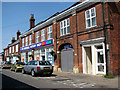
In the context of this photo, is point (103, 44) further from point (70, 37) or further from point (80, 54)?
point (70, 37)

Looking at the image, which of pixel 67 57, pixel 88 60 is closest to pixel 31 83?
pixel 88 60

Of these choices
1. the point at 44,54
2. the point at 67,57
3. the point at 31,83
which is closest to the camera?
the point at 31,83

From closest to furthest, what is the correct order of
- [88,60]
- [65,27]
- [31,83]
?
[31,83]
[88,60]
[65,27]

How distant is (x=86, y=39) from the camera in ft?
51.2

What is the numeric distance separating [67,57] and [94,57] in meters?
4.64

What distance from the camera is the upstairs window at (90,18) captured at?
15.2 m

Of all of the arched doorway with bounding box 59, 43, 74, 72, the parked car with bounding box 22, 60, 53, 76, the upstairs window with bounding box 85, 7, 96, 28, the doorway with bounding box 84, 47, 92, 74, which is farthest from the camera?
the arched doorway with bounding box 59, 43, 74, 72

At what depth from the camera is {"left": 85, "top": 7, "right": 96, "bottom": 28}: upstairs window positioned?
15.2 metres

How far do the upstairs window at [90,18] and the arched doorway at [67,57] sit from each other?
3.87 m

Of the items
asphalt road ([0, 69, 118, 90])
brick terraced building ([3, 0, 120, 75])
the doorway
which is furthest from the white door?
asphalt road ([0, 69, 118, 90])

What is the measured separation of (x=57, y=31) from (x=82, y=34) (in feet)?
17.2

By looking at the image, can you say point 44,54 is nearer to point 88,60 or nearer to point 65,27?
point 65,27

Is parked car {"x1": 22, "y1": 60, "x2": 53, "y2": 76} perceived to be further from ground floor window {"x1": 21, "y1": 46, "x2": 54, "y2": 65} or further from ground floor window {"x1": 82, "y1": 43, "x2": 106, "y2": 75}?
ground floor window {"x1": 21, "y1": 46, "x2": 54, "y2": 65}

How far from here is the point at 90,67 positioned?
16.0m
